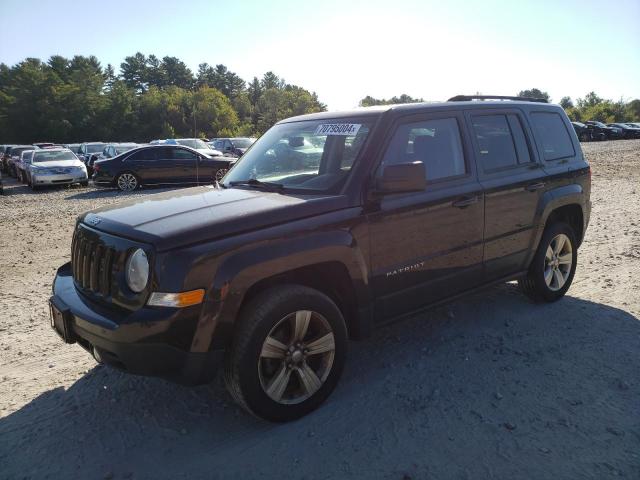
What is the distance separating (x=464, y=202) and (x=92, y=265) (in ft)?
8.84

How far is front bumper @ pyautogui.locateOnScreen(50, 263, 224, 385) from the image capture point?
105 inches

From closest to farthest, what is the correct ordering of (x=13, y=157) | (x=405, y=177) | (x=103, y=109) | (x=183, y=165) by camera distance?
(x=405, y=177)
(x=183, y=165)
(x=13, y=157)
(x=103, y=109)

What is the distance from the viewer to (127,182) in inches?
655

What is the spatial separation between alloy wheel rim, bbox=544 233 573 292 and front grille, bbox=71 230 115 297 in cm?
391

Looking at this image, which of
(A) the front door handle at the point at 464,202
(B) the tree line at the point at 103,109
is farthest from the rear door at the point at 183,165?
(B) the tree line at the point at 103,109

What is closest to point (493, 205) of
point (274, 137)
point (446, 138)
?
point (446, 138)

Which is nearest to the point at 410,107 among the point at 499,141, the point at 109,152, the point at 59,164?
the point at 499,141

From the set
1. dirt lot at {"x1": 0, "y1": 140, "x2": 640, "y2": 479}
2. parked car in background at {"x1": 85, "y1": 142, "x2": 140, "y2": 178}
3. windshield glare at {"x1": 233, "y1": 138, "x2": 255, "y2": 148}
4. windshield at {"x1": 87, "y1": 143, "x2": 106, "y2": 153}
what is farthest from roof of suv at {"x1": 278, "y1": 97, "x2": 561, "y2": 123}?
windshield at {"x1": 87, "y1": 143, "x2": 106, "y2": 153}

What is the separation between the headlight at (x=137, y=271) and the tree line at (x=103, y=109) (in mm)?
69161

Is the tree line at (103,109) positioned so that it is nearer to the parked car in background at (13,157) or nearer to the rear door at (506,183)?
the parked car in background at (13,157)

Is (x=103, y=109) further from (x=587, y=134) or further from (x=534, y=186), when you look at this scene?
(x=534, y=186)

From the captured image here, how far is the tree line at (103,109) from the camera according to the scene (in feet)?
211

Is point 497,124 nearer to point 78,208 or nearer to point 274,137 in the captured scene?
point 274,137

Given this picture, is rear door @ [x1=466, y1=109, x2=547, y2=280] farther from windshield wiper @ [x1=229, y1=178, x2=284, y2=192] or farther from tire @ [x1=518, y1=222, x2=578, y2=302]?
windshield wiper @ [x1=229, y1=178, x2=284, y2=192]
